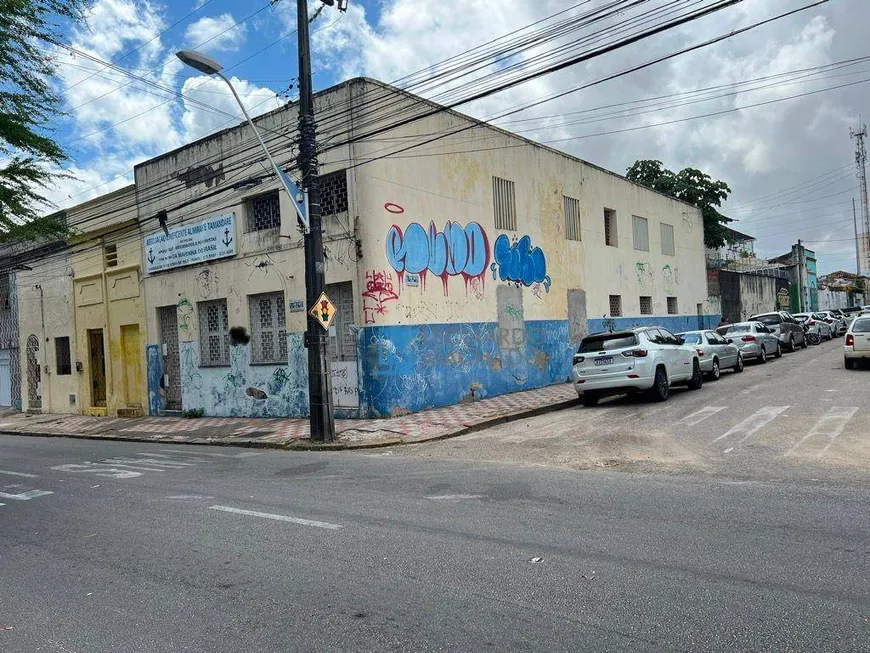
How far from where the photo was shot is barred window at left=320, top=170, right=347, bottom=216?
50.9ft

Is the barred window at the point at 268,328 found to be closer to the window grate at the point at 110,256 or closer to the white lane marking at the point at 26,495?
the window grate at the point at 110,256

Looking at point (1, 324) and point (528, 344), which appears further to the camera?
point (1, 324)

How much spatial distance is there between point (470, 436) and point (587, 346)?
3970mm

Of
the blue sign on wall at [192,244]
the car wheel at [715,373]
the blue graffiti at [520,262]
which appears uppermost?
the blue sign on wall at [192,244]

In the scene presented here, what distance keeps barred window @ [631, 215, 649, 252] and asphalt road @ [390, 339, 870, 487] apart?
10.7 m

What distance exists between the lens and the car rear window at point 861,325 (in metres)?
18.0

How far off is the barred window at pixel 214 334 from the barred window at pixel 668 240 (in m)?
18.2

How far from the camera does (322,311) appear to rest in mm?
12445

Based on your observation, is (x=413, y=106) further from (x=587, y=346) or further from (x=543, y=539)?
(x=543, y=539)

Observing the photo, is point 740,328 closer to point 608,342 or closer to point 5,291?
point 608,342

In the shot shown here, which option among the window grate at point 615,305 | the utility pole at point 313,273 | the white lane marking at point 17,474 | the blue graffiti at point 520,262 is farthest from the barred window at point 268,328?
the window grate at point 615,305

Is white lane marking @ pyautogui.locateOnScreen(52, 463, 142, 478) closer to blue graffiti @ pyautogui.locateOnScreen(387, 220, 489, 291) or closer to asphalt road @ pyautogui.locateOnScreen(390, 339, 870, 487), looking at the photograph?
Result: asphalt road @ pyautogui.locateOnScreen(390, 339, 870, 487)

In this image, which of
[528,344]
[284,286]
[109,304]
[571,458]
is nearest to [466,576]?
[571,458]

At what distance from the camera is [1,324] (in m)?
26.9
